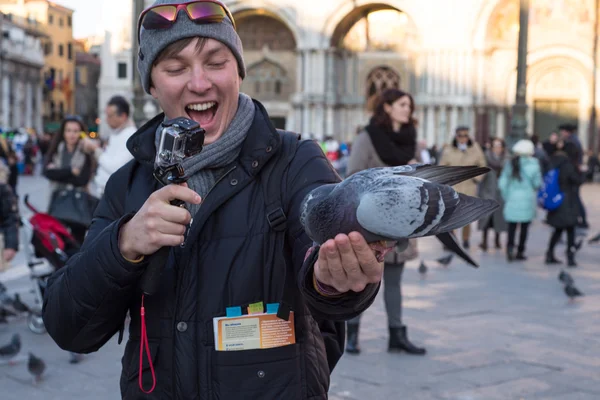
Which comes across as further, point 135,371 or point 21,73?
point 21,73

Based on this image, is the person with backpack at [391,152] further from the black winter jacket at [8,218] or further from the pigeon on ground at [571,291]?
the black winter jacket at [8,218]

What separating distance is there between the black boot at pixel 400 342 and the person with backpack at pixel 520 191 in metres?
4.50

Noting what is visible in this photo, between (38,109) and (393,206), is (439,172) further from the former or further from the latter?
(38,109)

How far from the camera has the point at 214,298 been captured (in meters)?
1.74

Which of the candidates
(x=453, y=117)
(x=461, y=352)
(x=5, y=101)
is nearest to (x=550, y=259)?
(x=461, y=352)

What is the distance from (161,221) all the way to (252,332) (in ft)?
1.19

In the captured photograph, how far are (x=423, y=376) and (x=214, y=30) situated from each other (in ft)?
11.4

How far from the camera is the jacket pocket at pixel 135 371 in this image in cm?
177

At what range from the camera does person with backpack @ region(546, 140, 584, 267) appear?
9.15 meters

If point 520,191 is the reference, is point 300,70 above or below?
above

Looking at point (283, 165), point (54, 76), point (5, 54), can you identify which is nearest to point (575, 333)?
point (283, 165)

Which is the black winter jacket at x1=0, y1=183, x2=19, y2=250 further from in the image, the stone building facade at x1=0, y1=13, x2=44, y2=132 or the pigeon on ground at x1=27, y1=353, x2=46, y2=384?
the stone building facade at x1=0, y1=13, x2=44, y2=132

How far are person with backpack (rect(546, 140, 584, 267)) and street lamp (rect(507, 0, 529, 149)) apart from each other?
93.6 inches

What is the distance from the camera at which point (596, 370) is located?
4.95 m
